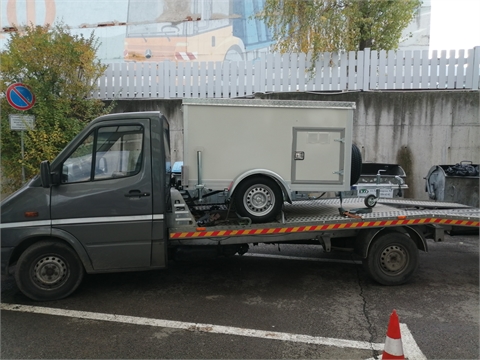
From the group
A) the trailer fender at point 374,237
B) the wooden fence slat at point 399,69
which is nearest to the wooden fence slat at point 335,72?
the wooden fence slat at point 399,69

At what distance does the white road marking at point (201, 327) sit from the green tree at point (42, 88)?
5055 mm

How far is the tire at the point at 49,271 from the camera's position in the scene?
14.4ft

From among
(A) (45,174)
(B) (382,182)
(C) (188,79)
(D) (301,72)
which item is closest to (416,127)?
(D) (301,72)

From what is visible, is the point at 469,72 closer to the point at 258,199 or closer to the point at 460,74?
the point at 460,74

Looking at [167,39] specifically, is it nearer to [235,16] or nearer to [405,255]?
[235,16]

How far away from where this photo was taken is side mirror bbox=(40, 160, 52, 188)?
167 inches

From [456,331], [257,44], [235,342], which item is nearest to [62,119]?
[235,342]

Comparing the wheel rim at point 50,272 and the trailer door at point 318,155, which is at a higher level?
the trailer door at point 318,155

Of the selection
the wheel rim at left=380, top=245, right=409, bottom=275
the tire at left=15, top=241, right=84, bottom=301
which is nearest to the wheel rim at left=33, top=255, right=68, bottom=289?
the tire at left=15, top=241, right=84, bottom=301

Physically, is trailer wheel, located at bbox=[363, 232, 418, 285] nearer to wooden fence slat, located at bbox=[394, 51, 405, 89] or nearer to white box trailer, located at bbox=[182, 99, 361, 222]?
white box trailer, located at bbox=[182, 99, 361, 222]

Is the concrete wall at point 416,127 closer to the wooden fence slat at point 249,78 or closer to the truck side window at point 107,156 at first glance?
the wooden fence slat at point 249,78

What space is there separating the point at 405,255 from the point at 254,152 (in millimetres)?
2442

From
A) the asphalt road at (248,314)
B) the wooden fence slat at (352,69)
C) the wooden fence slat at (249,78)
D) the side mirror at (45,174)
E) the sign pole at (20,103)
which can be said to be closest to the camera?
the asphalt road at (248,314)

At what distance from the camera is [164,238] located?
4.53 meters
